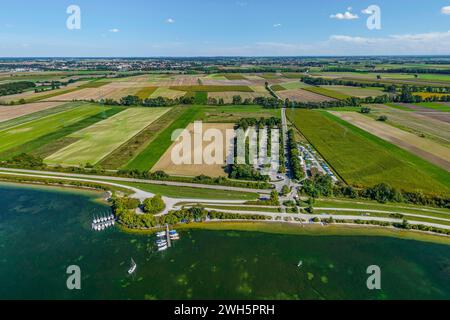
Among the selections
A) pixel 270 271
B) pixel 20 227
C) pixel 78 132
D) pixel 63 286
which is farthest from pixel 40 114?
pixel 270 271

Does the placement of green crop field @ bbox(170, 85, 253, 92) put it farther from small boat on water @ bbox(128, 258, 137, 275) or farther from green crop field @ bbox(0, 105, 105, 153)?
small boat on water @ bbox(128, 258, 137, 275)

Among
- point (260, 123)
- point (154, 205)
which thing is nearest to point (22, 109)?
point (260, 123)

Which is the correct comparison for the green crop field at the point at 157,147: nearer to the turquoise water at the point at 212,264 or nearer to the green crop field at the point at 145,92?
the turquoise water at the point at 212,264

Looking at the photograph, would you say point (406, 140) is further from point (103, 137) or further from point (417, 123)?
point (103, 137)

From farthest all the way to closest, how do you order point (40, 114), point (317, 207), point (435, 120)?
point (40, 114) → point (435, 120) → point (317, 207)

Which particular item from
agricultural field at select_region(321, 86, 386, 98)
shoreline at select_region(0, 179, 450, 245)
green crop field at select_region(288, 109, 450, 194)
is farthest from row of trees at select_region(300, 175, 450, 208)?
agricultural field at select_region(321, 86, 386, 98)
